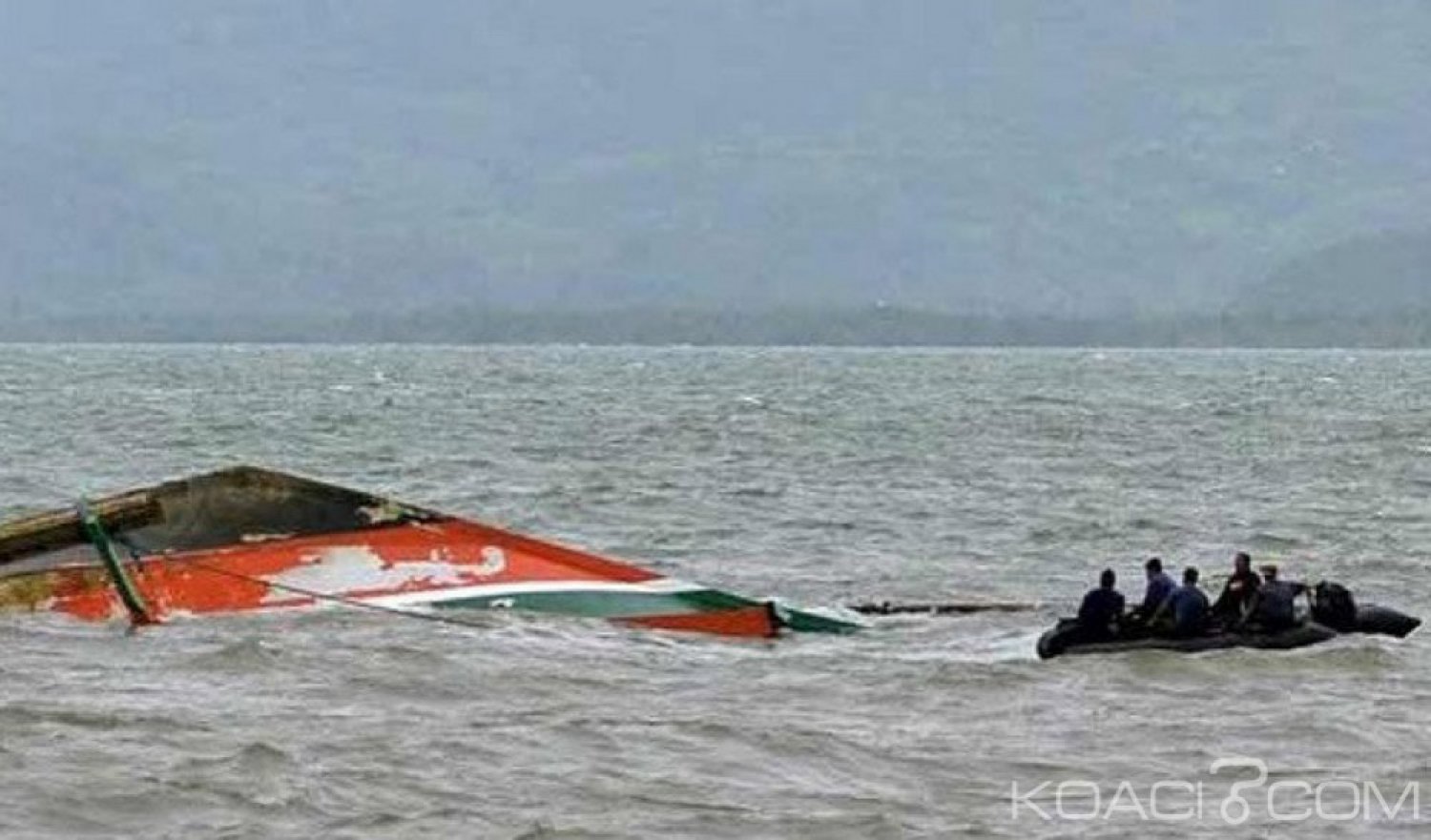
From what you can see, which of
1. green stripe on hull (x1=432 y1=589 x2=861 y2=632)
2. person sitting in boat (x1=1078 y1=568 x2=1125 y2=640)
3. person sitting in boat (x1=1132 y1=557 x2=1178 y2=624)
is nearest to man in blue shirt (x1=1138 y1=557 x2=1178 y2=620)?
person sitting in boat (x1=1132 y1=557 x2=1178 y2=624)

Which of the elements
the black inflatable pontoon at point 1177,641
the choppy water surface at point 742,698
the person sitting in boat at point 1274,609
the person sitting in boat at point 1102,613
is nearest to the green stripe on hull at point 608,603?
the choppy water surface at point 742,698

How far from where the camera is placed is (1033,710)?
27266mm

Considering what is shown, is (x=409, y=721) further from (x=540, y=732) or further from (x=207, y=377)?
(x=207, y=377)

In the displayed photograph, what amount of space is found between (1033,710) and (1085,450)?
168 ft

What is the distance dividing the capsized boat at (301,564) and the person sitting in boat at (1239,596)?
12.6 ft

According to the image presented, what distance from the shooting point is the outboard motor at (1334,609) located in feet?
104

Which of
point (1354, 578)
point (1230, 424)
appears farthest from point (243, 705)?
point (1230, 424)

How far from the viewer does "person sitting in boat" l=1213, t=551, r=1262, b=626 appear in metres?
31.4

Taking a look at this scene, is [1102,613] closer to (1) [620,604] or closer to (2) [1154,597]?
(2) [1154,597]

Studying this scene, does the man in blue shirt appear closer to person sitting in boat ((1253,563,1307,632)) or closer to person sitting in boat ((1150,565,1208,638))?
person sitting in boat ((1150,565,1208,638))

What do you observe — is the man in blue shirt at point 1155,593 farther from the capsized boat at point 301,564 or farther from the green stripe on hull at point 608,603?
the green stripe on hull at point 608,603

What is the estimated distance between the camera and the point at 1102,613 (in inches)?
1217

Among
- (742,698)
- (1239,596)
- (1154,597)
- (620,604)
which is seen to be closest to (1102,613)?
(1154,597)

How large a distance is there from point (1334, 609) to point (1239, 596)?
1.01 metres
